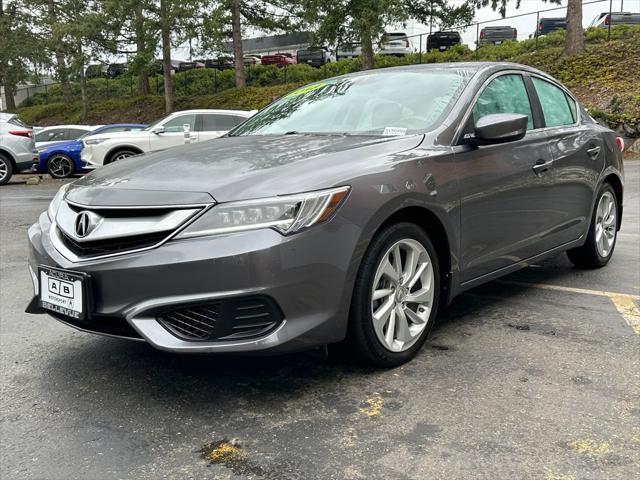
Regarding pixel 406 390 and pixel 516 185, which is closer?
pixel 406 390

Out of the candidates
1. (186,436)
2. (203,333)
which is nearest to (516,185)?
(203,333)

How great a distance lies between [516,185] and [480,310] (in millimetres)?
866

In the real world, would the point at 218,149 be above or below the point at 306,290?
above

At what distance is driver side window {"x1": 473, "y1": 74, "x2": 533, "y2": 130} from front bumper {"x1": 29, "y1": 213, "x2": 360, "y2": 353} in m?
1.55

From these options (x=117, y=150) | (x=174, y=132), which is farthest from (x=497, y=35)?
(x=117, y=150)

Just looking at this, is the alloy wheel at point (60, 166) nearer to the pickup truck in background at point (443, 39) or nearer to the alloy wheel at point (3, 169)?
the alloy wheel at point (3, 169)

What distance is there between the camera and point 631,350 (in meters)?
3.53

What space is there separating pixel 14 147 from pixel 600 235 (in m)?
12.5

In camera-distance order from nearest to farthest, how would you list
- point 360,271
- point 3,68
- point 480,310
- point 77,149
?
1. point 360,271
2. point 480,310
3. point 77,149
4. point 3,68

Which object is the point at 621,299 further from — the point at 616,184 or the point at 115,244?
the point at 115,244

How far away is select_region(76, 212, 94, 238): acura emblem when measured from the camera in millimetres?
2859

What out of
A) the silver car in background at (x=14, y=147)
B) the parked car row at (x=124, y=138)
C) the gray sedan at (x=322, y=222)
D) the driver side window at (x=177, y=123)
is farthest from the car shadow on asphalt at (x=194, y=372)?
the silver car in background at (x=14, y=147)

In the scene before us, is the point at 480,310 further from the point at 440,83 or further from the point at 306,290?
the point at 306,290

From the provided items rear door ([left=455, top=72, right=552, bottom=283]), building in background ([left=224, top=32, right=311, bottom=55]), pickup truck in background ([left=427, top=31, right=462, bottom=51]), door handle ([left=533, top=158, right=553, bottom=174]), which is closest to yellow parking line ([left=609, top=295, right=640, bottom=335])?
rear door ([left=455, top=72, right=552, bottom=283])
